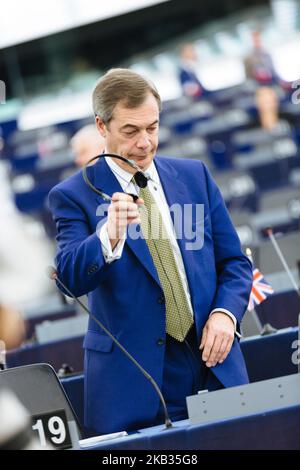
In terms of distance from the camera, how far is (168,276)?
370 cm

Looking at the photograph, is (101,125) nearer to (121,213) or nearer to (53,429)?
(121,213)

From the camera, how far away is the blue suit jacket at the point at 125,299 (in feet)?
12.0

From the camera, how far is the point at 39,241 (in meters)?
9.63

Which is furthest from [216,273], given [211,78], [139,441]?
[211,78]

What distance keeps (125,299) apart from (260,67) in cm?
1397

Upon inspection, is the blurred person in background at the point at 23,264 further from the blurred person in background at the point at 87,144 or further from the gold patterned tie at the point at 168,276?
the gold patterned tie at the point at 168,276

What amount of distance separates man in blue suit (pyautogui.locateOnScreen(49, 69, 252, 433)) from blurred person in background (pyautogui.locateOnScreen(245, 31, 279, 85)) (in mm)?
13641

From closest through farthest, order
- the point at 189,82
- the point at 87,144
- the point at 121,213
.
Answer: the point at 121,213, the point at 87,144, the point at 189,82

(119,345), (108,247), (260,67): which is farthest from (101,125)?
(260,67)

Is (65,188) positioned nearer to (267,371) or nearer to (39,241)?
(267,371)

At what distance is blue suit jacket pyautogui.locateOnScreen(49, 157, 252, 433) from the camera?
12.0 ft

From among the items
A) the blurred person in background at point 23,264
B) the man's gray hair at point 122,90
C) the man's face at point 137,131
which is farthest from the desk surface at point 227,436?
the blurred person in background at point 23,264
